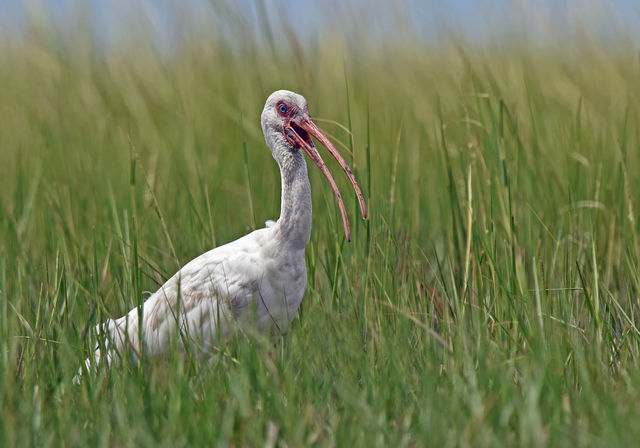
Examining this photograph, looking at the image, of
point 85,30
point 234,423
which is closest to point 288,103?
point 234,423

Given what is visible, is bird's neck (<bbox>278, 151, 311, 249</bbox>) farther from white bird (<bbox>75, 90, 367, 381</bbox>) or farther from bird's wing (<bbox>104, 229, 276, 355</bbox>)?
bird's wing (<bbox>104, 229, 276, 355</bbox>)

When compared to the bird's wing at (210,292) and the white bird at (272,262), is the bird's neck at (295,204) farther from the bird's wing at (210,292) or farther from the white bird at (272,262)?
the bird's wing at (210,292)

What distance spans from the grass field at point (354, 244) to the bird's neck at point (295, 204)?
21 cm

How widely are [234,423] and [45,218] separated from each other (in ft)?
8.40

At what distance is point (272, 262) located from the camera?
11.6ft

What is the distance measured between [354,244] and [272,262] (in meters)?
0.34

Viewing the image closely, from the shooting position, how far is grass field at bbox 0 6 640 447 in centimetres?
256

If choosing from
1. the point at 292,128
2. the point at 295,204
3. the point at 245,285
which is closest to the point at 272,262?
the point at 245,285

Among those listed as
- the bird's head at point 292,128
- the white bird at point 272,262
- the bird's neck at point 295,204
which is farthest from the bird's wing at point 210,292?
the bird's head at point 292,128

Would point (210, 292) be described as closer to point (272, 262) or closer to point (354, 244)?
point (272, 262)

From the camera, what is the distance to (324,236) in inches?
181

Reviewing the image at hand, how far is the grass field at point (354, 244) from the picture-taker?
256 centimetres

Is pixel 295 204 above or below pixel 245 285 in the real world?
above

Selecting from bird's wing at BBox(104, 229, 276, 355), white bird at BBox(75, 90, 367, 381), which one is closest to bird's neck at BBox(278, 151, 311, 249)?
white bird at BBox(75, 90, 367, 381)
